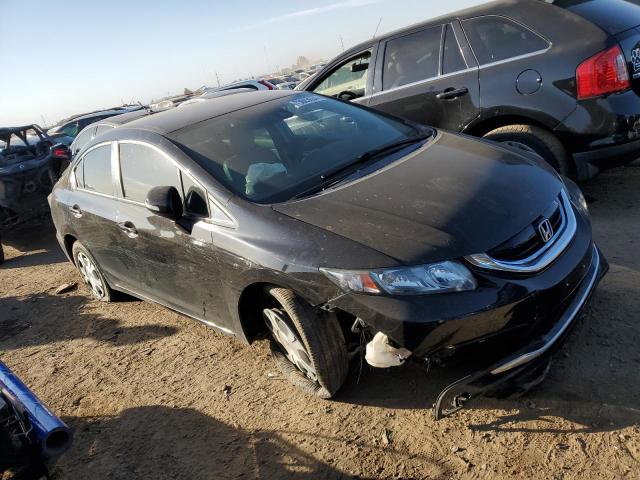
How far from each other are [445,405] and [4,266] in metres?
7.02

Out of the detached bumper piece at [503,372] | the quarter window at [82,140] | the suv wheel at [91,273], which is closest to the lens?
the detached bumper piece at [503,372]

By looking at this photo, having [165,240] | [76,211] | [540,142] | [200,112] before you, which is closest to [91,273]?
[76,211]

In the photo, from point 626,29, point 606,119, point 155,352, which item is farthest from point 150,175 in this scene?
point 626,29

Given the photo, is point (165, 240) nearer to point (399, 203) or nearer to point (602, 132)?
point (399, 203)

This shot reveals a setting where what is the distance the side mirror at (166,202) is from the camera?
3.20 m

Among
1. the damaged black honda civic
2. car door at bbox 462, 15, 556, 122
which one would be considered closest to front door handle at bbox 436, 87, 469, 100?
car door at bbox 462, 15, 556, 122

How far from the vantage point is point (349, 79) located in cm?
628

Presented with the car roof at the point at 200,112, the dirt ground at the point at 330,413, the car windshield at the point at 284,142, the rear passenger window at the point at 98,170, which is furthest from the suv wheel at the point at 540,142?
the rear passenger window at the point at 98,170

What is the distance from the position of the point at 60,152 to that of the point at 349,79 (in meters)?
5.04

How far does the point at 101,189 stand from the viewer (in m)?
4.29

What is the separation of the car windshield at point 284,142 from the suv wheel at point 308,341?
63cm

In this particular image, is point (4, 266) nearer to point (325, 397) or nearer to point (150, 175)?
point (150, 175)

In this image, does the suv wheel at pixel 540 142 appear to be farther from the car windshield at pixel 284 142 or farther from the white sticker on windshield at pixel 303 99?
the white sticker on windshield at pixel 303 99

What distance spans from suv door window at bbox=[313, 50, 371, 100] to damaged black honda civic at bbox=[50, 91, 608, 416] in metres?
1.84
